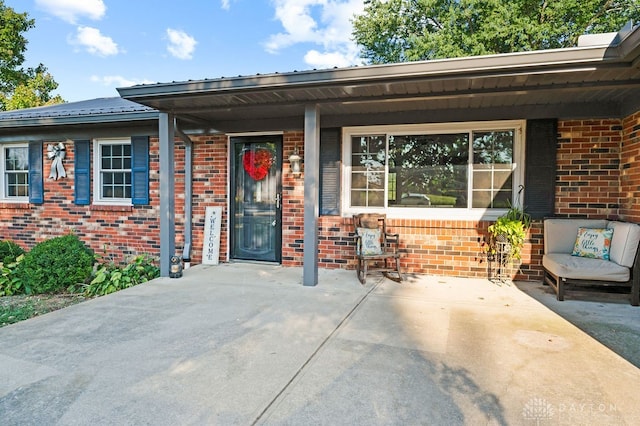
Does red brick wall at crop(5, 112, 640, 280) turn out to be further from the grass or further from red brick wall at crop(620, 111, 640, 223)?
the grass

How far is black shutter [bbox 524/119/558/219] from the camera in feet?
15.9

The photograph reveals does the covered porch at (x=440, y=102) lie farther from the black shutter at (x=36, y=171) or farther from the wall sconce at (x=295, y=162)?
the black shutter at (x=36, y=171)

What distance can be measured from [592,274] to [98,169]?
755 cm

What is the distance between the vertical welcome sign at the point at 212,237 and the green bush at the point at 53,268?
1667mm

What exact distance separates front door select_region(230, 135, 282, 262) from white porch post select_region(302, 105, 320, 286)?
4.74ft

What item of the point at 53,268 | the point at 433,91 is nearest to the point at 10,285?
the point at 53,268

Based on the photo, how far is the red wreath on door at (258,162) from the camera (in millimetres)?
6070

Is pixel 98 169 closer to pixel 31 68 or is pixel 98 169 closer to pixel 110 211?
pixel 110 211

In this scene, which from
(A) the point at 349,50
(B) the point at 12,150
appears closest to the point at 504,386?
(B) the point at 12,150

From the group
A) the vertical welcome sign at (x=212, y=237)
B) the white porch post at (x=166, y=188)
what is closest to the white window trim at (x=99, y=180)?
the vertical welcome sign at (x=212, y=237)

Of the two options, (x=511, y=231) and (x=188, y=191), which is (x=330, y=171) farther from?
(x=511, y=231)

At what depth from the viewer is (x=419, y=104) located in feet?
15.7

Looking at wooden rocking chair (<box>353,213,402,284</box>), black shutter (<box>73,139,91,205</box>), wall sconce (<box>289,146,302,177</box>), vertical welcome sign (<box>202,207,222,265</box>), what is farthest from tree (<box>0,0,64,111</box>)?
wooden rocking chair (<box>353,213,402,284</box>)

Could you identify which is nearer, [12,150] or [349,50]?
[12,150]
